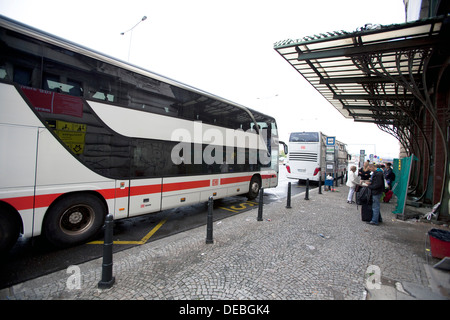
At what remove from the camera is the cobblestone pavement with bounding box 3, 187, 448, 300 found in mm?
2891

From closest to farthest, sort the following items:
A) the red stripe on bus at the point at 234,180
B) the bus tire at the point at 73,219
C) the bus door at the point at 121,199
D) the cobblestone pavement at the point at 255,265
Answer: the cobblestone pavement at the point at 255,265 < the bus tire at the point at 73,219 < the bus door at the point at 121,199 < the red stripe on bus at the point at 234,180

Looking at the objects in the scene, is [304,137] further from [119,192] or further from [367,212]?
[119,192]

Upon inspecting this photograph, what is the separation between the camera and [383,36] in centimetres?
629

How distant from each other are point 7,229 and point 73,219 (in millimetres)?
957

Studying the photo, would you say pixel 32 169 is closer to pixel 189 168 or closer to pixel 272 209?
pixel 189 168

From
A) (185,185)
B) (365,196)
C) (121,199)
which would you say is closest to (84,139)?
(121,199)

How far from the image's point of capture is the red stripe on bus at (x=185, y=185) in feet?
18.5

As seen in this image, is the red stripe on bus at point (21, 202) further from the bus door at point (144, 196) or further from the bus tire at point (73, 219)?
the bus door at point (144, 196)
